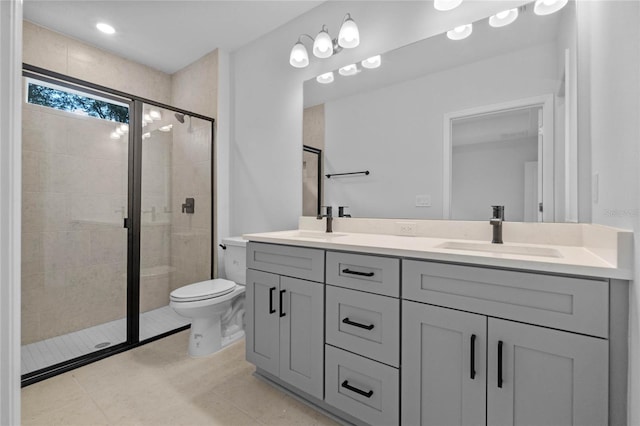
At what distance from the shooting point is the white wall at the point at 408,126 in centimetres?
145

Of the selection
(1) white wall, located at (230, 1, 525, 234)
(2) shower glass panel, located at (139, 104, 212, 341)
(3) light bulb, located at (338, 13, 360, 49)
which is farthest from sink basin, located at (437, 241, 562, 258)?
(2) shower glass panel, located at (139, 104, 212, 341)

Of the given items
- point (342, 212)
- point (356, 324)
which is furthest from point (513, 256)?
point (342, 212)

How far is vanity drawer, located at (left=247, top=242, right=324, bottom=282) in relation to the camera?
4.75 feet

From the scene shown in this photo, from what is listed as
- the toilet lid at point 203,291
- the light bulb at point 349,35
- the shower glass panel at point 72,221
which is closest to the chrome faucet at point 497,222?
the light bulb at point 349,35

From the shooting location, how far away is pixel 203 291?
2.07 meters

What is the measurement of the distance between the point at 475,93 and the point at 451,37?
36cm

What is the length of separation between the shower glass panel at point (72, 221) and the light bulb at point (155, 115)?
197 millimetres

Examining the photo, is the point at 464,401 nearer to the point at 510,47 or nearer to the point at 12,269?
the point at 12,269

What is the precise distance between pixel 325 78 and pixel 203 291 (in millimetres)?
1772

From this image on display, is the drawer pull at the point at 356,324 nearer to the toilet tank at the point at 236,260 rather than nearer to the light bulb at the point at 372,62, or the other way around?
the toilet tank at the point at 236,260

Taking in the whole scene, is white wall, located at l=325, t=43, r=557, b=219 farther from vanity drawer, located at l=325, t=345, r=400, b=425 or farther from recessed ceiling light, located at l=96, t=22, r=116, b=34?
recessed ceiling light, located at l=96, t=22, r=116, b=34

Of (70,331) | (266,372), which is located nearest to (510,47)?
(266,372)

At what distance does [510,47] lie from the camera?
146 cm

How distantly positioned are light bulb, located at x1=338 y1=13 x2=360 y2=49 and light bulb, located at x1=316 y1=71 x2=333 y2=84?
226mm
